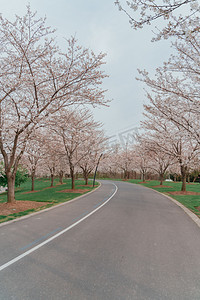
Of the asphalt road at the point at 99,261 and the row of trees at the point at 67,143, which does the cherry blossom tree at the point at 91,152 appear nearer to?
the row of trees at the point at 67,143

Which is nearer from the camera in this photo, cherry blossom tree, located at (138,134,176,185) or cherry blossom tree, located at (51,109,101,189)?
cherry blossom tree, located at (51,109,101,189)

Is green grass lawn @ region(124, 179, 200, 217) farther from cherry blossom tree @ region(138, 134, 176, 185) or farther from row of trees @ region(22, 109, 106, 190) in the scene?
row of trees @ region(22, 109, 106, 190)

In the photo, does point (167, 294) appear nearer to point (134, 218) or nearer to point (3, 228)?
point (134, 218)

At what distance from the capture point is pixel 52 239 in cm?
A: 507

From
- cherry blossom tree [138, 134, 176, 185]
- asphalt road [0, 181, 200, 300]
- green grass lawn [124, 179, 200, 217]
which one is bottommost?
green grass lawn [124, 179, 200, 217]

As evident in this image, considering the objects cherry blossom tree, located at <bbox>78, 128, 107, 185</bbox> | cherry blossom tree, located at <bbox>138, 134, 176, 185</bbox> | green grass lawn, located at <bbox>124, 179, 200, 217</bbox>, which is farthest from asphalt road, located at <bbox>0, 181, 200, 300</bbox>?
cherry blossom tree, located at <bbox>78, 128, 107, 185</bbox>

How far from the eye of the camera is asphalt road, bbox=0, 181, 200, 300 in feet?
9.18

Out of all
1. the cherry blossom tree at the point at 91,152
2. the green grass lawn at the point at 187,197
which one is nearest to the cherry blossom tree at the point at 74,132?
the cherry blossom tree at the point at 91,152

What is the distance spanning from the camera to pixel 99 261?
12.4ft

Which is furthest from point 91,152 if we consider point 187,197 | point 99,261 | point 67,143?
point 99,261

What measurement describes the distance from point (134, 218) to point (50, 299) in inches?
220

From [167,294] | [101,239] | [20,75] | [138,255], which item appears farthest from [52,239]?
[20,75]

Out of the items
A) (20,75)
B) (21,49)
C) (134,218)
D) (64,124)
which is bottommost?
(134,218)

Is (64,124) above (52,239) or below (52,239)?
above
